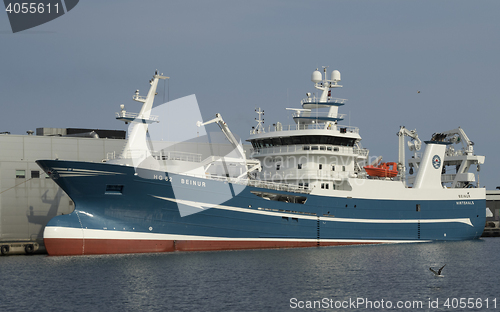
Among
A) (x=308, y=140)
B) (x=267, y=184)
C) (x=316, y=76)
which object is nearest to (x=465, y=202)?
(x=308, y=140)

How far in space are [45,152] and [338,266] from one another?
20.9 m

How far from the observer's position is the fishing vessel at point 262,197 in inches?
1146

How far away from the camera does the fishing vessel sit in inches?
1146

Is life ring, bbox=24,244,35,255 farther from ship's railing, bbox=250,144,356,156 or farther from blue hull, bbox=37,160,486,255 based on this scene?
ship's railing, bbox=250,144,356,156

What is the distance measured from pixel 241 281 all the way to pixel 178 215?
8041 millimetres

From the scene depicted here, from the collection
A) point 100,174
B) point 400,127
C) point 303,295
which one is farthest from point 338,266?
point 400,127

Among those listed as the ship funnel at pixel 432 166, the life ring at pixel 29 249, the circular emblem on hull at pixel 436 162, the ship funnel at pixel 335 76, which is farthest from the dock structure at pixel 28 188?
the circular emblem on hull at pixel 436 162

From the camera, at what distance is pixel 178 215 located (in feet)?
98.2

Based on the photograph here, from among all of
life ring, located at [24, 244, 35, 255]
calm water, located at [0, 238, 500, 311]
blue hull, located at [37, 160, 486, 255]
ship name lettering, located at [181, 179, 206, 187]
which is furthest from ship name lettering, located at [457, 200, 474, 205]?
life ring, located at [24, 244, 35, 255]

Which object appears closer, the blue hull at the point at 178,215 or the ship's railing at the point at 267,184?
the blue hull at the point at 178,215

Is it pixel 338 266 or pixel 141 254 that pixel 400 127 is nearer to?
pixel 338 266

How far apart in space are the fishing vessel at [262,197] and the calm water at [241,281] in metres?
1.13

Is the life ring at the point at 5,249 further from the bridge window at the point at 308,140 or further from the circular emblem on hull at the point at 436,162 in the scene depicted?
the circular emblem on hull at the point at 436,162

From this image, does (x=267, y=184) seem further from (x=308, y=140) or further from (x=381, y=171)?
(x=381, y=171)
